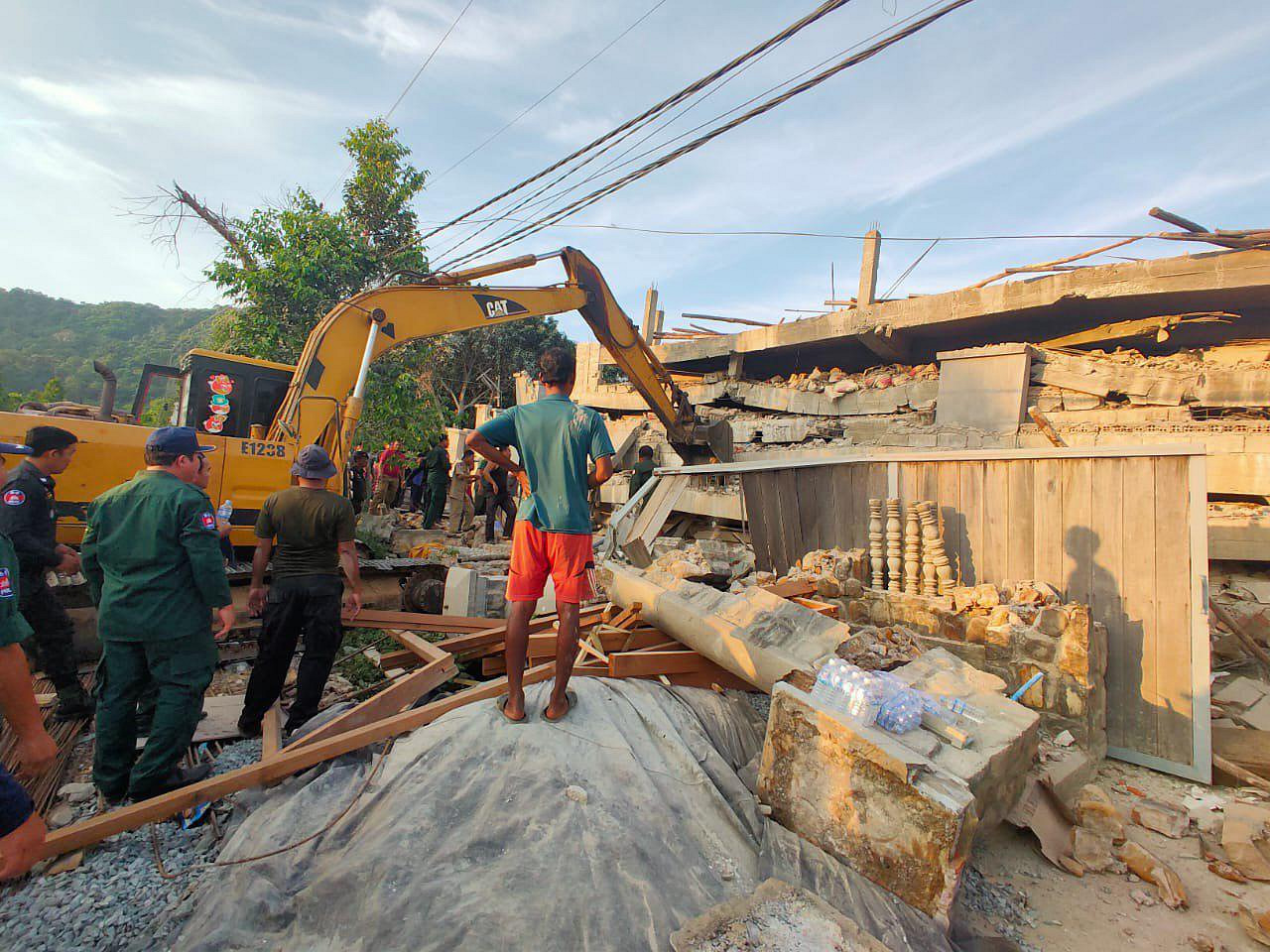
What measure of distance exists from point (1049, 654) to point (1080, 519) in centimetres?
113

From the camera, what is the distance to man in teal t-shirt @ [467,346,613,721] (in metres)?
2.75

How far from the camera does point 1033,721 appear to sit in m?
2.68

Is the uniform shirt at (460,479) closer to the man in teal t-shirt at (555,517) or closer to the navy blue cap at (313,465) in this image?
the navy blue cap at (313,465)

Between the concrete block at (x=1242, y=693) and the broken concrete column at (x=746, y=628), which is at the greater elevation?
the broken concrete column at (x=746, y=628)

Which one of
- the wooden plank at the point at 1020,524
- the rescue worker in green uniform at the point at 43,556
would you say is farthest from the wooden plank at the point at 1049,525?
the rescue worker in green uniform at the point at 43,556

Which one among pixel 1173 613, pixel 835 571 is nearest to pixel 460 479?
pixel 835 571

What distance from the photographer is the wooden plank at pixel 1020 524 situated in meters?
4.47

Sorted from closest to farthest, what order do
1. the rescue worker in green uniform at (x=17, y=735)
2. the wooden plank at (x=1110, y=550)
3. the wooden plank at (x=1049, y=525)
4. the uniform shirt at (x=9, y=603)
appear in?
1. the rescue worker in green uniform at (x=17, y=735)
2. the uniform shirt at (x=9, y=603)
3. the wooden plank at (x=1110, y=550)
4. the wooden plank at (x=1049, y=525)

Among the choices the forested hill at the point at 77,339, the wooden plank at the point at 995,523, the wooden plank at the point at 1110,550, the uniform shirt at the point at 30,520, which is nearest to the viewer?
the uniform shirt at the point at 30,520

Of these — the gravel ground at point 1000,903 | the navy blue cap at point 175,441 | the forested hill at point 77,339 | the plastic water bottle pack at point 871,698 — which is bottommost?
the gravel ground at point 1000,903

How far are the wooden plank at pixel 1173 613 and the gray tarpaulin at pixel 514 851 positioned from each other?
299cm

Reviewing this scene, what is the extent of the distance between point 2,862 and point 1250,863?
4461 millimetres

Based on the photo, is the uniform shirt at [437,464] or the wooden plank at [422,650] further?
the uniform shirt at [437,464]

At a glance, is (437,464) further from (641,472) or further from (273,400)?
(273,400)
